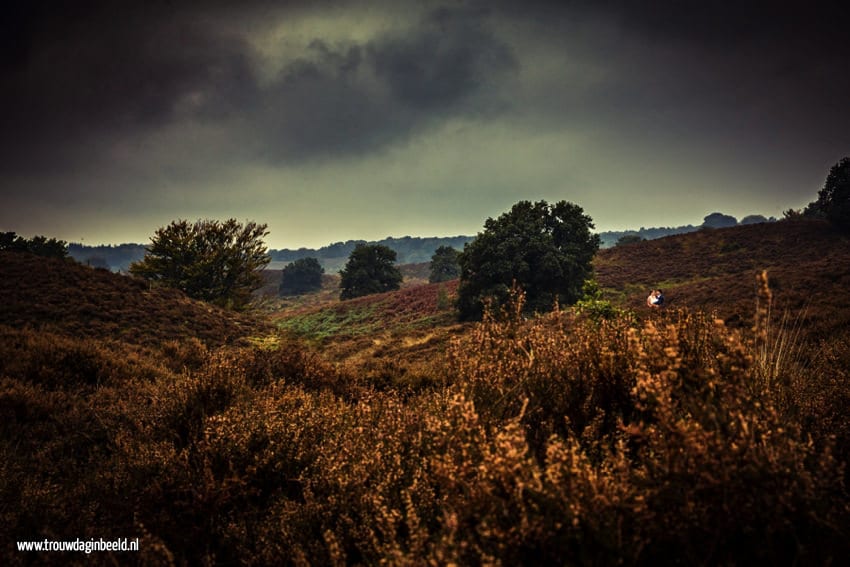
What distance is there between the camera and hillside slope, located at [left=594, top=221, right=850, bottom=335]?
1314 cm

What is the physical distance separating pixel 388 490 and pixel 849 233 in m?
47.3

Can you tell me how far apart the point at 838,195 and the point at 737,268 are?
13.2 meters

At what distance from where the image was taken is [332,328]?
28.7 m

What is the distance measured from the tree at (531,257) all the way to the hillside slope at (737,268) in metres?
4.11

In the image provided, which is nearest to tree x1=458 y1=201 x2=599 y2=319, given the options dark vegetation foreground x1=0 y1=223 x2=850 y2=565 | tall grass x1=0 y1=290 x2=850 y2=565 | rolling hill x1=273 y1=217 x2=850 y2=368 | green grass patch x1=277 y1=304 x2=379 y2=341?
rolling hill x1=273 y1=217 x2=850 y2=368

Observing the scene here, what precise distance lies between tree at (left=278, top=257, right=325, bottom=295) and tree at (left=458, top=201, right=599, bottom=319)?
207 ft

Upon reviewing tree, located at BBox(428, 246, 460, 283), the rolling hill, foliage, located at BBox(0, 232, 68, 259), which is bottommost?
the rolling hill

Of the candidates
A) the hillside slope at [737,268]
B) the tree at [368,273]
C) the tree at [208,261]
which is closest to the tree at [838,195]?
the hillside slope at [737,268]

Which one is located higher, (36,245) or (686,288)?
(36,245)

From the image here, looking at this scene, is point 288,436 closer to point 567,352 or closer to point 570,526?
point 570,526

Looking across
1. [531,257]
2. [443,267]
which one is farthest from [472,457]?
[443,267]

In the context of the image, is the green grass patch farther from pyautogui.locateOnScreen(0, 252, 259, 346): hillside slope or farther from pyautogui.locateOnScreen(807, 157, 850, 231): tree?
pyautogui.locateOnScreen(807, 157, 850, 231): tree

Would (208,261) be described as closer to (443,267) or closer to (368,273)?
(368,273)

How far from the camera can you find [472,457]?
Answer: 7.19 ft
